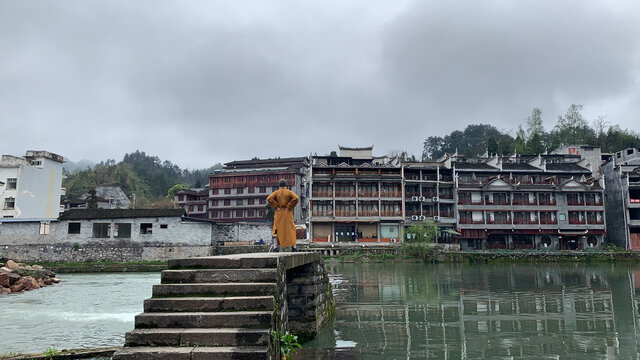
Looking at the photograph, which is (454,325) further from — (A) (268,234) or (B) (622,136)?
(B) (622,136)

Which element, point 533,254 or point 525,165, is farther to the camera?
point 525,165

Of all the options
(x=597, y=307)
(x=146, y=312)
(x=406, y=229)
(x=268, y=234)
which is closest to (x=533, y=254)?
(x=406, y=229)

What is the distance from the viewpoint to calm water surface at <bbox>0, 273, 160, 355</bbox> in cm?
1218

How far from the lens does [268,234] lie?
48.7 m

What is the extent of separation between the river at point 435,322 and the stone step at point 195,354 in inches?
149

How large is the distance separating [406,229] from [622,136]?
57.4m

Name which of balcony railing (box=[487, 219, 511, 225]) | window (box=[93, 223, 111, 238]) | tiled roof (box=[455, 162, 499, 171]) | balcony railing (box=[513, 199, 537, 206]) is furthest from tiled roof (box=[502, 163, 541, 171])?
window (box=[93, 223, 111, 238])

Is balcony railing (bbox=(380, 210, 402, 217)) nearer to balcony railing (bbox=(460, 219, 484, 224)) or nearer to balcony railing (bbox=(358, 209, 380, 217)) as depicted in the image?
balcony railing (bbox=(358, 209, 380, 217))

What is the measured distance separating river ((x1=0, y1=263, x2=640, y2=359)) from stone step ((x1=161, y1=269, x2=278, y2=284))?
3.07 meters

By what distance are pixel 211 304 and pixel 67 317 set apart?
1288 cm

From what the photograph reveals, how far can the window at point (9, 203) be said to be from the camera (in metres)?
51.5

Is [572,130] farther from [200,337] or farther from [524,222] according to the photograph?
[200,337]

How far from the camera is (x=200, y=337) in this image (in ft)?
20.7

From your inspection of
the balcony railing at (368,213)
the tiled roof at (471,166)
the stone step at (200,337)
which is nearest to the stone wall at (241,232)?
the balcony railing at (368,213)
